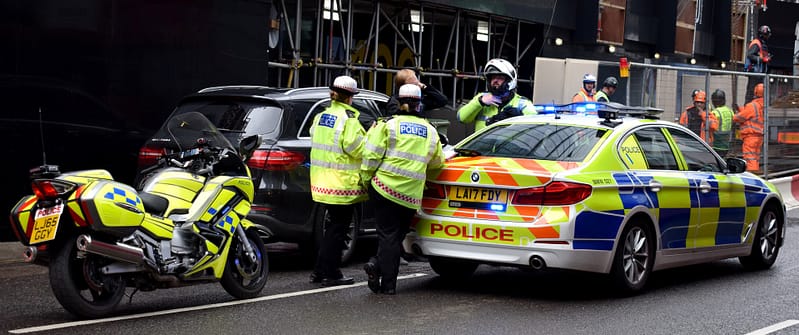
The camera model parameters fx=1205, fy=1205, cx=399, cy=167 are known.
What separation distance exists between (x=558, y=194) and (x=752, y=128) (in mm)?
10968

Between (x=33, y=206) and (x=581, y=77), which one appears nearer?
(x=33, y=206)

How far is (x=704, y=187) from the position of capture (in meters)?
10.3

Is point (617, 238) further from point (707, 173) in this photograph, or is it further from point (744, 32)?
point (744, 32)

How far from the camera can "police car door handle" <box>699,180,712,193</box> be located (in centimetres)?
1023

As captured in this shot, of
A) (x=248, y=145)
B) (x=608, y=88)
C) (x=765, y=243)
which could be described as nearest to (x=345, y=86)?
(x=248, y=145)

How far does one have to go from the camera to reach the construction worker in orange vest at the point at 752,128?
1877 cm

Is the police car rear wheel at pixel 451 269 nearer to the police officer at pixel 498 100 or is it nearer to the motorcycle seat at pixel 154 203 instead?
the police officer at pixel 498 100

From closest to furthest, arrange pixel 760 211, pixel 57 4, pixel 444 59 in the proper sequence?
pixel 760 211 < pixel 57 4 < pixel 444 59

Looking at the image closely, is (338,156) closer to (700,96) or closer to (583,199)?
(583,199)

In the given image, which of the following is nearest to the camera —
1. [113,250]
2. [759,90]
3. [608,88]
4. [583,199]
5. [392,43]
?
[113,250]

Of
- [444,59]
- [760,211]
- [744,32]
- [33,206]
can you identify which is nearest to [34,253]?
[33,206]

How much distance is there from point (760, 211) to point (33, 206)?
677 centimetres

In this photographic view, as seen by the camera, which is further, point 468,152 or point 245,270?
point 468,152

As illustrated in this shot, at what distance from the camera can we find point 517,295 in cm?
952
